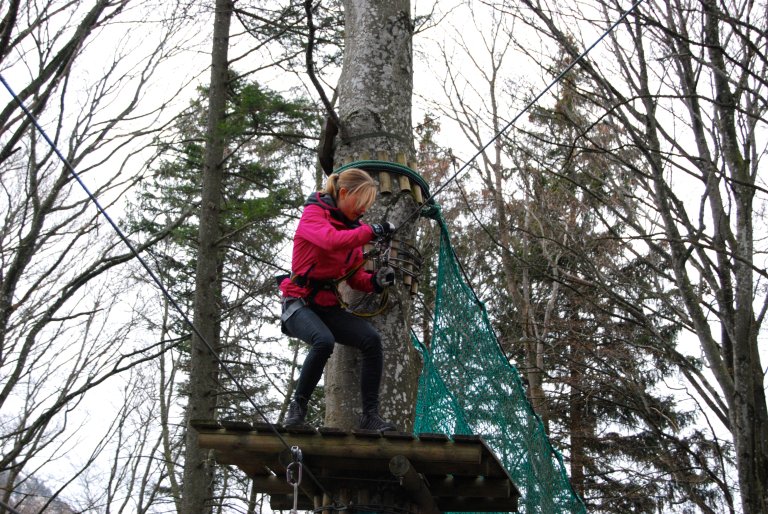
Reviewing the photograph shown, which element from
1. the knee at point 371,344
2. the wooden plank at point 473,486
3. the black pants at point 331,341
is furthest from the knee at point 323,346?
the wooden plank at point 473,486

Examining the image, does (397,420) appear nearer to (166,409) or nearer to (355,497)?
(355,497)

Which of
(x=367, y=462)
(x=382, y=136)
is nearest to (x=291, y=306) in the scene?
(x=367, y=462)

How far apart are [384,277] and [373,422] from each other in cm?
59

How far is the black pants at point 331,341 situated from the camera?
323 centimetres

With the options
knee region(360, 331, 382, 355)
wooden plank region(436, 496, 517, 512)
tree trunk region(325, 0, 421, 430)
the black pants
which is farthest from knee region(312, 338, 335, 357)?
wooden plank region(436, 496, 517, 512)

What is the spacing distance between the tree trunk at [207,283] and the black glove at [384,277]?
13.2ft

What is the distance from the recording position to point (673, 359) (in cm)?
638

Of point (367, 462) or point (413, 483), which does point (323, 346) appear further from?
point (413, 483)

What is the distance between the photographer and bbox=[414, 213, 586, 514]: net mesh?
3.95 m

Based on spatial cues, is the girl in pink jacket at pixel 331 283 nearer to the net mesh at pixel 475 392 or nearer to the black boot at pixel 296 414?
the black boot at pixel 296 414

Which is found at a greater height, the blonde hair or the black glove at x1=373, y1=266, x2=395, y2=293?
the blonde hair

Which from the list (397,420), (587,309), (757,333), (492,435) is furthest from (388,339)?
(587,309)

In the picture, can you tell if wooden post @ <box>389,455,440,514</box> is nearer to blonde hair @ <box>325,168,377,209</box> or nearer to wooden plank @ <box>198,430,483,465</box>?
wooden plank @ <box>198,430,483,465</box>

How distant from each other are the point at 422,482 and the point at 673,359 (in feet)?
12.6
